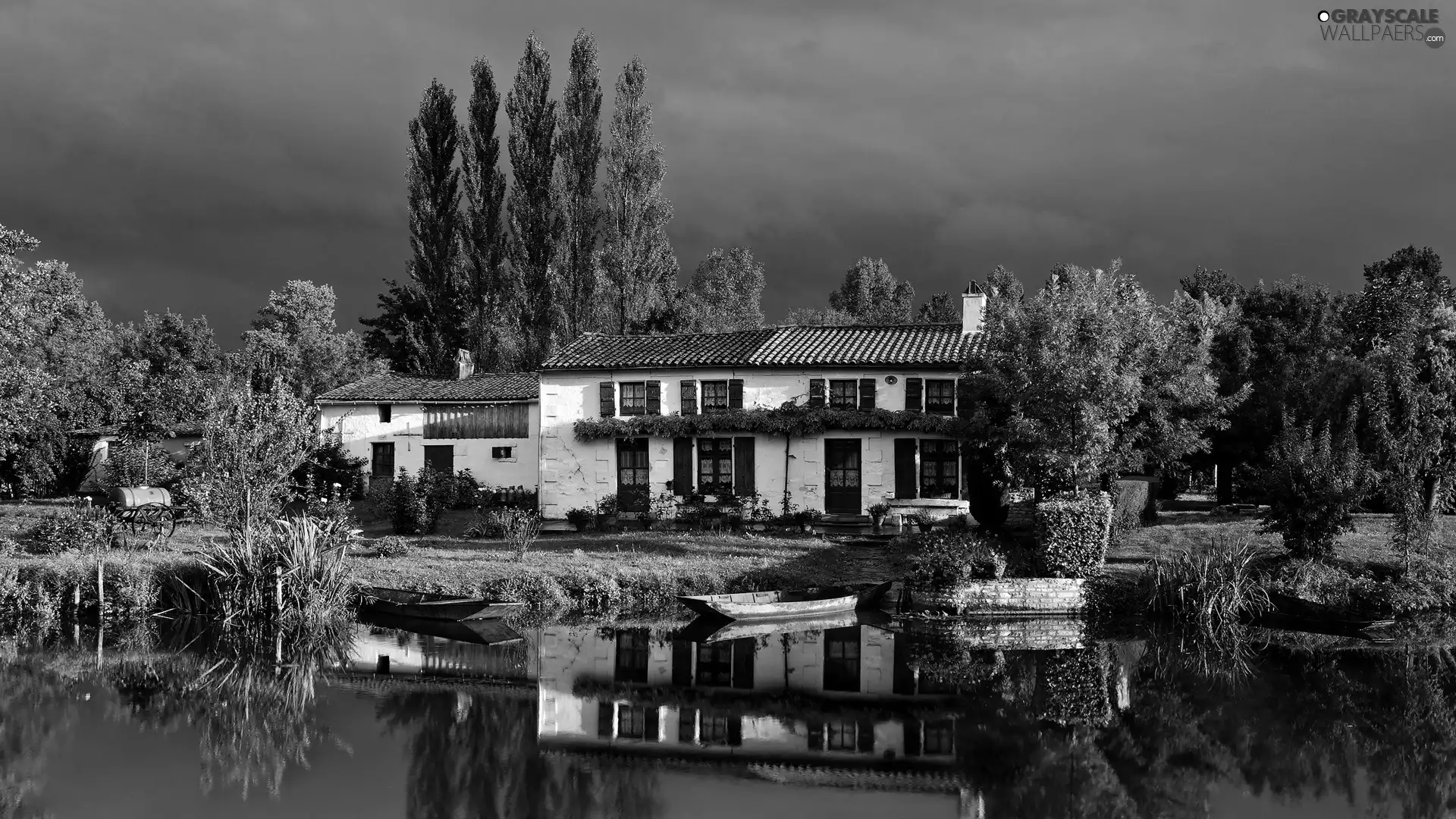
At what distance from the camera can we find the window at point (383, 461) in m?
41.6

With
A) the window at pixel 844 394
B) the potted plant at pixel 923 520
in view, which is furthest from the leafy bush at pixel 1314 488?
the window at pixel 844 394

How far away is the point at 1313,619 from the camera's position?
2328cm

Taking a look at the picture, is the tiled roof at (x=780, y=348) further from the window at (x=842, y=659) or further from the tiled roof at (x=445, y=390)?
the window at (x=842, y=659)

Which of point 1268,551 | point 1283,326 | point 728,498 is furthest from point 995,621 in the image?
point 1283,326

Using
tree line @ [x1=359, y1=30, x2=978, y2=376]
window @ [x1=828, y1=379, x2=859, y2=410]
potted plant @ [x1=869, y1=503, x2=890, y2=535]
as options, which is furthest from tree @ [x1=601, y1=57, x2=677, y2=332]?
potted plant @ [x1=869, y1=503, x2=890, y2=535]

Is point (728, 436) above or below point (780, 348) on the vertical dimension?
below

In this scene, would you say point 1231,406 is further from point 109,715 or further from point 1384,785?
point 109,715

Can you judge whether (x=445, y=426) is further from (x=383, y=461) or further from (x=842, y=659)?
(x=842, y=659)

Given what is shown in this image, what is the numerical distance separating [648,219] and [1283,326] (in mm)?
24768

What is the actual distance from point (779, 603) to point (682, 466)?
41.7 ft

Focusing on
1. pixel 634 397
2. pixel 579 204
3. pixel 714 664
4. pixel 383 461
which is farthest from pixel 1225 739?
pixel 579 204

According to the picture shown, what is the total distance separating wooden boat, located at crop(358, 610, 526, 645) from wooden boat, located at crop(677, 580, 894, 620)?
3.68 m

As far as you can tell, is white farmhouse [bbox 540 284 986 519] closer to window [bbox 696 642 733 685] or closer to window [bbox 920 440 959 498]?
window [bbox 920 440 959 498]

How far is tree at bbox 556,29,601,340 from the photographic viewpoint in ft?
159
